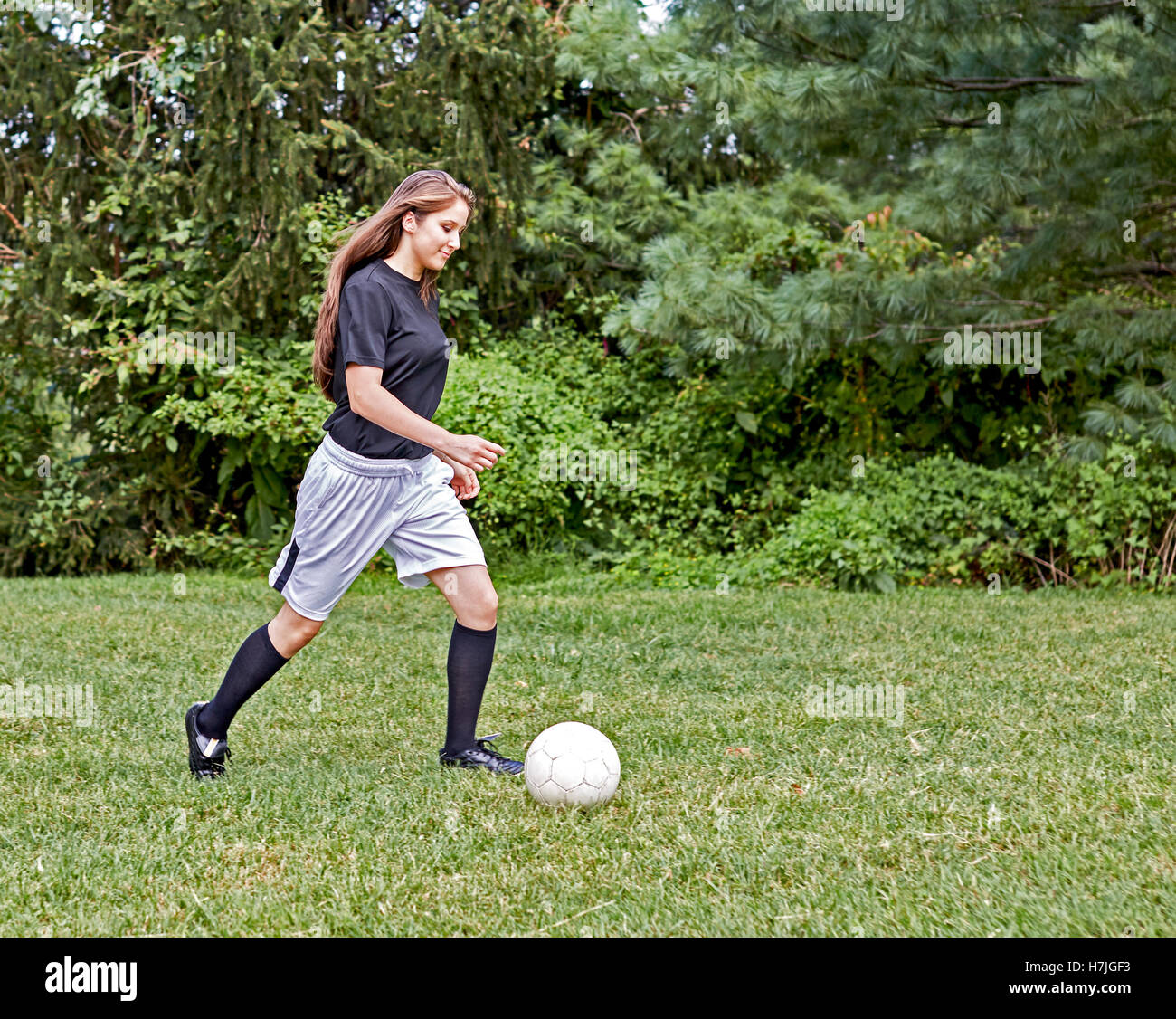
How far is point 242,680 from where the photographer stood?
3.54 meters

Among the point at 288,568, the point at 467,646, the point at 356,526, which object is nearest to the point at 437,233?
the point at 356,526

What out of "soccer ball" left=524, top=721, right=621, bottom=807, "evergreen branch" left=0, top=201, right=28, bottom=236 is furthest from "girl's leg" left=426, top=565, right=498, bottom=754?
"evergreen branch" left=0, top=201, right=28, bottom=236

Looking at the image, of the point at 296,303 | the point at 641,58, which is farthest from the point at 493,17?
the point at 296,303

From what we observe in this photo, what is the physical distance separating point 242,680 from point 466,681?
69 cm

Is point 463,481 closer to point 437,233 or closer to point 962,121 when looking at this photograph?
point 437,233

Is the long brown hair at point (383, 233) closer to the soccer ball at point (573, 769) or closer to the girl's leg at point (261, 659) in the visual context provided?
the girl's leg at point (261, 659)

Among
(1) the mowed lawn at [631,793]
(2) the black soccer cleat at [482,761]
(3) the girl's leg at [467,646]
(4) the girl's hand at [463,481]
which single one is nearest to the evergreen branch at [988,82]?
(1) the mowed lawn at [631,793]

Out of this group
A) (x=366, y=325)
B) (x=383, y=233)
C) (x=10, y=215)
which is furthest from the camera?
(x=10, y=215)

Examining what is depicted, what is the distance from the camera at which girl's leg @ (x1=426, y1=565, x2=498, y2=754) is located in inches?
143

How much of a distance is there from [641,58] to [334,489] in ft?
22.3

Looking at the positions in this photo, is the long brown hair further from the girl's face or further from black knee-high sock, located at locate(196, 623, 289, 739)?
black knee-high sock, located at locate(196, 623, 289, 739)

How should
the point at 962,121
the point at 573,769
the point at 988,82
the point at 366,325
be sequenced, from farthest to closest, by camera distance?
the point at 962,121
the point at 988,82
the point at 366,325
the point at 573,769

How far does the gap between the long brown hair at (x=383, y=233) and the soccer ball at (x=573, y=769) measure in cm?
128
